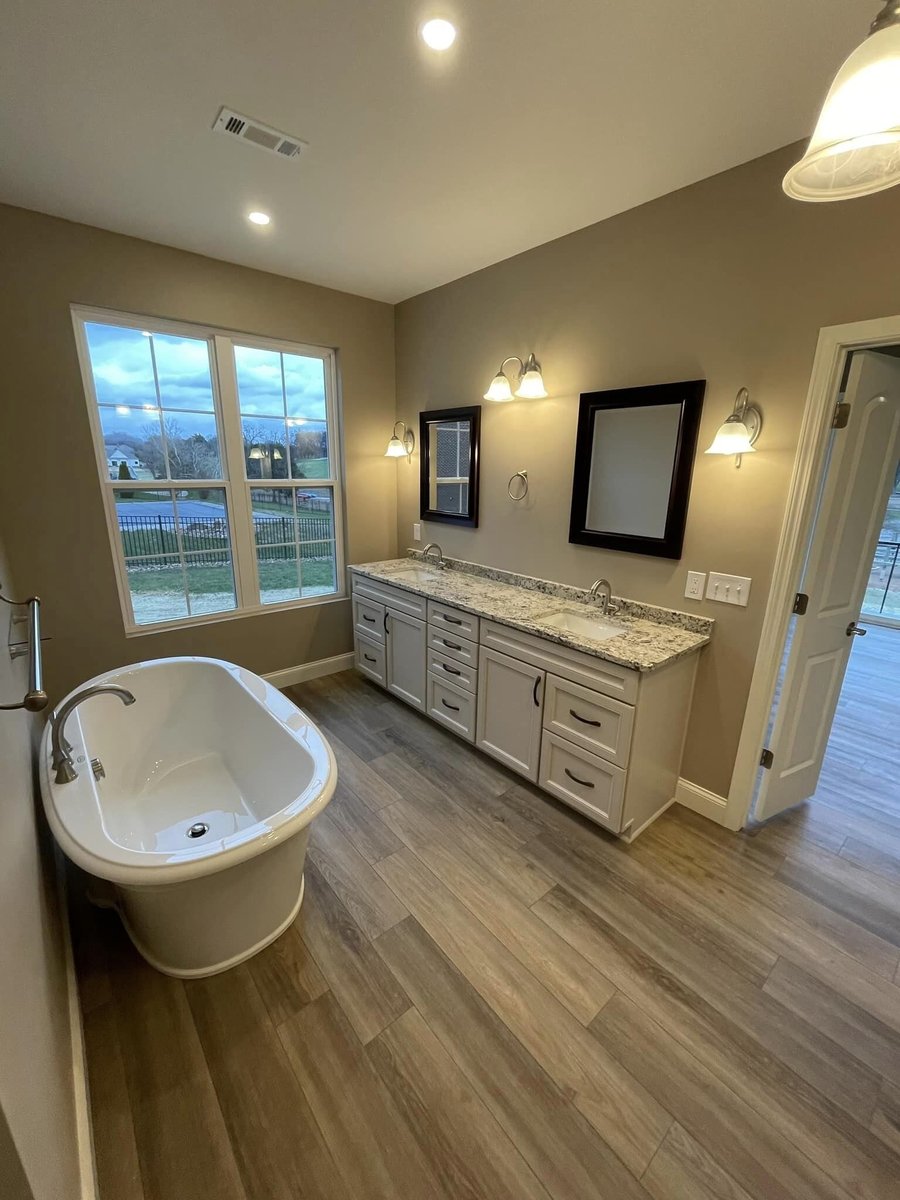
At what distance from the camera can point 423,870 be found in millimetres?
1966

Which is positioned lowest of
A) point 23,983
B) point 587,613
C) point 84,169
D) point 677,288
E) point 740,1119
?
point 740,1119

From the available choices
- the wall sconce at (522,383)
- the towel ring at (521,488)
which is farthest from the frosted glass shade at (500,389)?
the towel ring at (521,488)

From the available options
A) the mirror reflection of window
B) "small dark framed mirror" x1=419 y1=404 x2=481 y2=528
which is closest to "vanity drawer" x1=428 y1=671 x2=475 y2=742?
"small dark framed mirror" x1=419 y1=404 x2=481 y2=528

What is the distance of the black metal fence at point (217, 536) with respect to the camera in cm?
286

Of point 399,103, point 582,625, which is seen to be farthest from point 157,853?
point 399,103

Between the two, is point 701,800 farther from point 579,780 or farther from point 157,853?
point 157,853

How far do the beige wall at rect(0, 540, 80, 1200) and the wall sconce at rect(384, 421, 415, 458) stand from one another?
2583 millimetres

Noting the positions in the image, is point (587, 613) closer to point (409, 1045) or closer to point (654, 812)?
point (654, 812)

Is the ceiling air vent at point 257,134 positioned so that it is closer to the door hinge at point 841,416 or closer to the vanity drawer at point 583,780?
the door hinge at point 841,416

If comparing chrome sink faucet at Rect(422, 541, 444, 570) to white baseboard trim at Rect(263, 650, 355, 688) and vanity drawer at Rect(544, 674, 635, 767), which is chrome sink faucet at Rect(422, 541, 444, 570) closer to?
white baseboard trim at Rect(263, 650, 355, 688)

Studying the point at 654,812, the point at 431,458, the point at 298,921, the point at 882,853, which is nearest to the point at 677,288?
the point at 431,458

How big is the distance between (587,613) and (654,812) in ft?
3.32

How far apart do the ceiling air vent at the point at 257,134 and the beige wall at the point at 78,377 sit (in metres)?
1.23

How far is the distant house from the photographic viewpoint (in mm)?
2703
